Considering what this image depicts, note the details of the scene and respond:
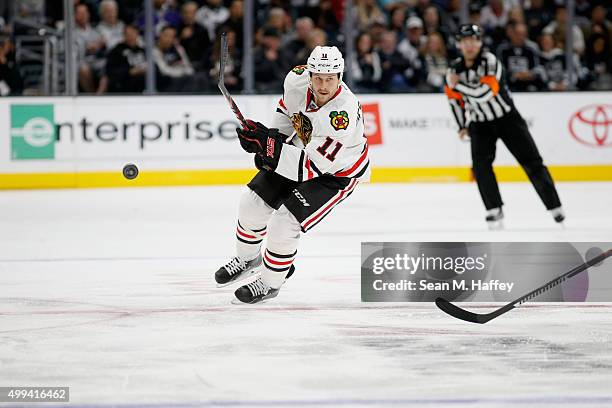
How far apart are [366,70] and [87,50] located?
238cm

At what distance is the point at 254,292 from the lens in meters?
4.18

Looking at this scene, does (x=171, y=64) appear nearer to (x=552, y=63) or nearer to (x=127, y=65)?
(x=127, y=65)

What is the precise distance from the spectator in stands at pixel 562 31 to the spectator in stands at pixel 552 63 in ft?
0.25

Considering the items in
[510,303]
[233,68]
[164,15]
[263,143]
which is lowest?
[510,303]

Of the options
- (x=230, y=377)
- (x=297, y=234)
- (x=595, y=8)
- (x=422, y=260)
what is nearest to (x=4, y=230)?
(x=297, y=234)

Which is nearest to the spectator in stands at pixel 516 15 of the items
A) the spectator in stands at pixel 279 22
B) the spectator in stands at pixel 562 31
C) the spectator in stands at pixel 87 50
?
the spectator in stands at pixel 562 31

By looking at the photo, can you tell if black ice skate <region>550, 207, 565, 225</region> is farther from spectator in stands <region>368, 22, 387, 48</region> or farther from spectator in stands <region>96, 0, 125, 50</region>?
spectator in stands <region>96, 0, 125, 50</region>

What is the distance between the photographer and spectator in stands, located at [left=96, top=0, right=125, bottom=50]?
31.7ft

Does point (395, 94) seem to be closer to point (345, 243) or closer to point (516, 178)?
point (516, 178)

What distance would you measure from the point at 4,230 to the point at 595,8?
20.0 feet

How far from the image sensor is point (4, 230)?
262 inches

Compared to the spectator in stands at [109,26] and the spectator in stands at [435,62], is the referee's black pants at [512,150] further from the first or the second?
the spectator in stands at [109,26]

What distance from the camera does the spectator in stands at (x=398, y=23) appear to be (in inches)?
402

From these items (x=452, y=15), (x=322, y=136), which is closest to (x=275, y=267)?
(x=322, y=136)
